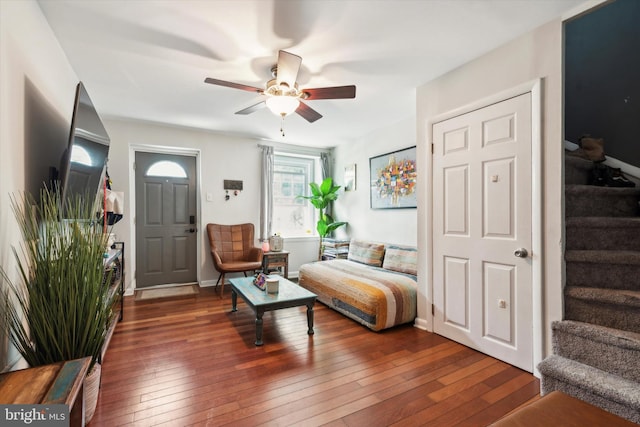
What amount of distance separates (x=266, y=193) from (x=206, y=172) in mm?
1004

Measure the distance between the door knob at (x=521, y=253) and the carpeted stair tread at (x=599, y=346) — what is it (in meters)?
0.47

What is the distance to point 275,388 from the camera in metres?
1.93

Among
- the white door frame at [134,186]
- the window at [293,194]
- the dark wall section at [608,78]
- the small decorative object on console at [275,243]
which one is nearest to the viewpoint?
the dark wall section at [608,78]

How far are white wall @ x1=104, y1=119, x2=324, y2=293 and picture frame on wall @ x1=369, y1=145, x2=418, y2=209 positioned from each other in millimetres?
1717

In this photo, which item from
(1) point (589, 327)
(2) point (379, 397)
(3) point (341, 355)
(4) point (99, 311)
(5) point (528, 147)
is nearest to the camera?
(4) point (99, 311)

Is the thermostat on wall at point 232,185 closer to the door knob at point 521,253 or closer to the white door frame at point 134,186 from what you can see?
the white door frame at point 134,186

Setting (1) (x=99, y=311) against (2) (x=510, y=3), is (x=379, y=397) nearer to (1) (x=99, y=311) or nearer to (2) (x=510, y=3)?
(1) (x=99, y=311)

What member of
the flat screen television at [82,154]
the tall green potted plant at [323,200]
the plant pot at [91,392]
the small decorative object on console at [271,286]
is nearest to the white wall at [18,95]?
the flat screen television at [82,154]

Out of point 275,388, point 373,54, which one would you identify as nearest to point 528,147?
point 373,54

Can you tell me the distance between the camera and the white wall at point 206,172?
4043 millimetres

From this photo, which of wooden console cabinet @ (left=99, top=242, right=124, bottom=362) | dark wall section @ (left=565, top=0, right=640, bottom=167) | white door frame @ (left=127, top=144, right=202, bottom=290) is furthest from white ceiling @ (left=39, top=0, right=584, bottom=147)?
wooden console cabinet @ (left=99, top=242, right=124, bottom=362)

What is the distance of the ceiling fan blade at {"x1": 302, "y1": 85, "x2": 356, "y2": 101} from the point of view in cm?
235

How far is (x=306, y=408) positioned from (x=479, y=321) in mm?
1592

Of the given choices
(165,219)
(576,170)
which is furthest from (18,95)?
(576,170)
